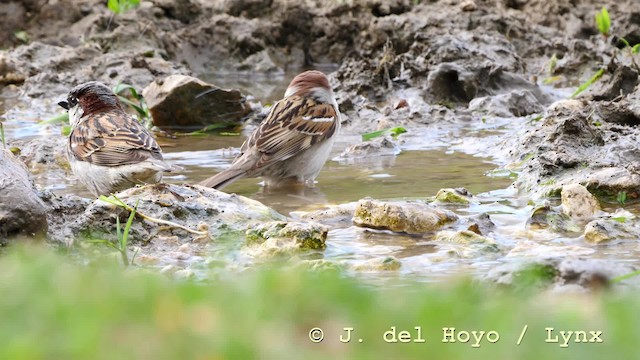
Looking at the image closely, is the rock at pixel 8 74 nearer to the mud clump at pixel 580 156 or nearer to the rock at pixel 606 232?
the mud clump at pixel 580 156

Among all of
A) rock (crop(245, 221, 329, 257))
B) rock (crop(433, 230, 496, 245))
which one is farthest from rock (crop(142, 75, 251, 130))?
rock (crop(433, 230, 496, 245))

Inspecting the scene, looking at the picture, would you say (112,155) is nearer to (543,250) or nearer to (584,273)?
(543,250)

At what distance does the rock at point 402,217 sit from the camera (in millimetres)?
6227

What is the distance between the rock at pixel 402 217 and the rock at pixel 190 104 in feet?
16.0

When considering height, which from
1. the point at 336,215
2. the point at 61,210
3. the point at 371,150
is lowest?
the point at 371,150

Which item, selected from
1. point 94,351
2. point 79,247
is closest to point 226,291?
point 94,351

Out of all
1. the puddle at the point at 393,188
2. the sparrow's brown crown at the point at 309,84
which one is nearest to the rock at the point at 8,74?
the puddle at the point at 393,188

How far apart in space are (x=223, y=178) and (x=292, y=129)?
937 millimetres

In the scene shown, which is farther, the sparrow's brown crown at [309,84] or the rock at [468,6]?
the rock at [468,6]

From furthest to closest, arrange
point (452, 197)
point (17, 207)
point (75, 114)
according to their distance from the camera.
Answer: point (75, 114) < point (452, 197) < point (17, 207)

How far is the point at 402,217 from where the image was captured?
245 inches

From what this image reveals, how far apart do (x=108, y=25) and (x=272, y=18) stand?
7.52 feet

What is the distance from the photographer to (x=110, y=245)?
18.0 ft

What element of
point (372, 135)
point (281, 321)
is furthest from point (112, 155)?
point (281, 321)
